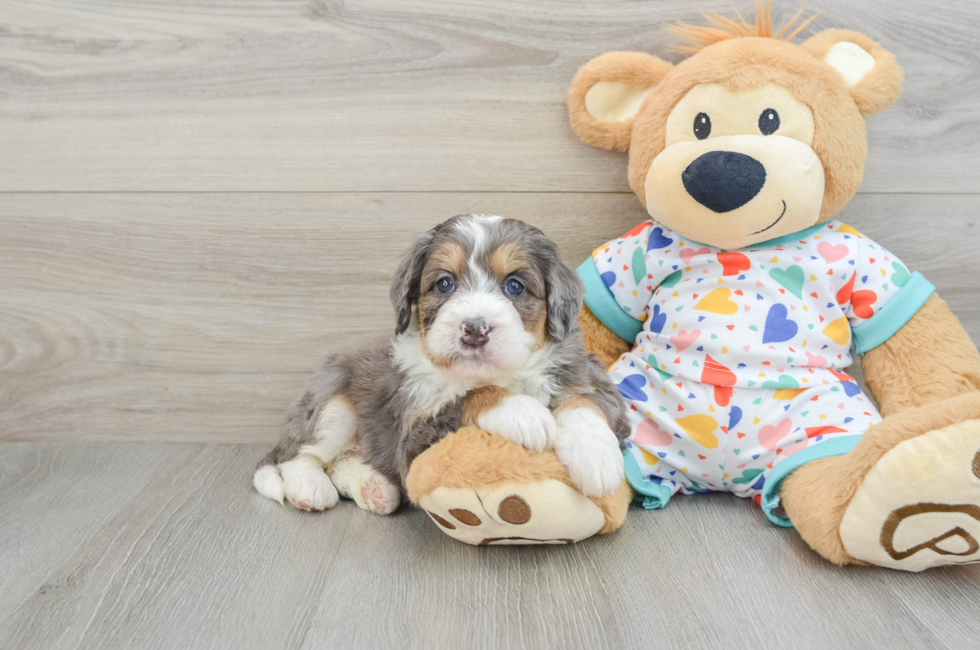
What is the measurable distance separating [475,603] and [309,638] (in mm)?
313

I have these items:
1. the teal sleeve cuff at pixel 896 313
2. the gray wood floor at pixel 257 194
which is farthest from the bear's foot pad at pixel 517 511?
the teal sleeve cuff at pixel 896 313

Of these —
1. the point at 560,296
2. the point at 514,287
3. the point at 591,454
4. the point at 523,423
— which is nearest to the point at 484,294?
the point at 514,287

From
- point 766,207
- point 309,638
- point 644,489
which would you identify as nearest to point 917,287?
point 766,207

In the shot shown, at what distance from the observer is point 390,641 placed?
119cm

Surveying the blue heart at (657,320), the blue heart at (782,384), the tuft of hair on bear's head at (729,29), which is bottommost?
the blue heart at (782,384)

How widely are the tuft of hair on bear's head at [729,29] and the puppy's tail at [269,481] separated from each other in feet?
5.40

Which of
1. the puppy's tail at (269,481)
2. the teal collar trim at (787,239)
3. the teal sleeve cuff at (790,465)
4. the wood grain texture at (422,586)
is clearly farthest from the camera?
the puppy's tail at (269,481)

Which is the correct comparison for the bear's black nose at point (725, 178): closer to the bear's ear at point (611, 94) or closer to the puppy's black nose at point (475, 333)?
the bear's ear at point (611, 94)

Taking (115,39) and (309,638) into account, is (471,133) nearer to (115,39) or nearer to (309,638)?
(115,39)

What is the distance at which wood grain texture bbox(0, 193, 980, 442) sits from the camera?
205 centimetres

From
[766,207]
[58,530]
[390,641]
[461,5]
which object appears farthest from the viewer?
[461,5]

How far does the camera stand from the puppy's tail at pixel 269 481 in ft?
5.96

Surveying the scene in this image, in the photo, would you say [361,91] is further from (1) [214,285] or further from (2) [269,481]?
(2) [269,481]

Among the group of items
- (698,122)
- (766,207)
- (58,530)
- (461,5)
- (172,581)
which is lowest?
(58,530)
